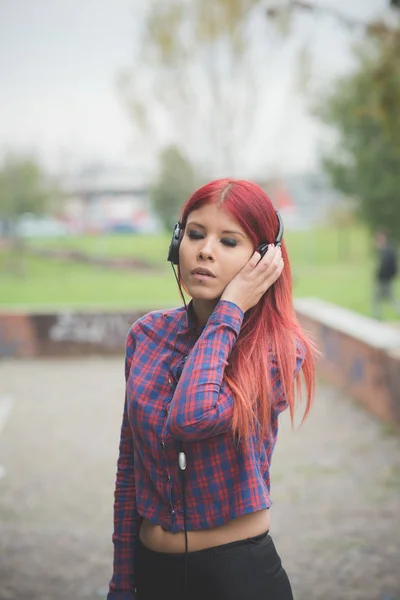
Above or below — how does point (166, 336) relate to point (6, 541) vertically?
above

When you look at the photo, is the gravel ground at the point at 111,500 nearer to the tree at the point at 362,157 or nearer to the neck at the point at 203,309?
the neck at the point at 203,309

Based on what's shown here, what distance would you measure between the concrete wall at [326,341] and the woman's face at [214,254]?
13.2 feet

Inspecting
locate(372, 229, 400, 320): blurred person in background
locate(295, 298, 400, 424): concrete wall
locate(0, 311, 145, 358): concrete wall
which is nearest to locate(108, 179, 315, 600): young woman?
locate(295, 298, 400, 424): concrete wall

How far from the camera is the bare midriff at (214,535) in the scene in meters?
1.74

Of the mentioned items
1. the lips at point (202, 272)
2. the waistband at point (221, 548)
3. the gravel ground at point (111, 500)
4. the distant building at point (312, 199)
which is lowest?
the gravel ground at point (111, 500)

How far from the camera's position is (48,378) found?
10.6 meters

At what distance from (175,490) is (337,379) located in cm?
790

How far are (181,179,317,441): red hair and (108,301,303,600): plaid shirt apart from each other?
0.09 ft

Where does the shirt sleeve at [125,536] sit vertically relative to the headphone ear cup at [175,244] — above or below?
below

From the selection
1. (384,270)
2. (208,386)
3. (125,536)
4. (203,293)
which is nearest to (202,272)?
(203,293)

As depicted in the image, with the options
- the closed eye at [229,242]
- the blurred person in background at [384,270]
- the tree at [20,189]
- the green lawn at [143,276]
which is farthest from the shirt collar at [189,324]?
the tree at [20,189]

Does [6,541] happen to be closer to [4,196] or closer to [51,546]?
[51,546]

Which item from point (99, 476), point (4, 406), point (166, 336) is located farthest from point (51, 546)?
point (4, 406)

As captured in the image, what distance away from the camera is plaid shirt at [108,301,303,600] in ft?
5.51
